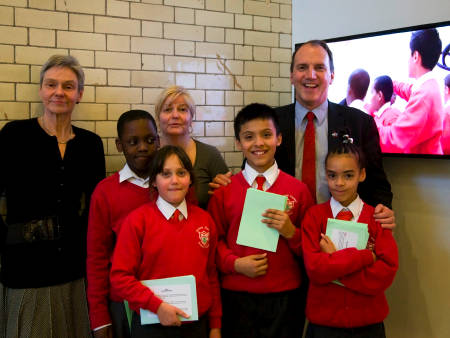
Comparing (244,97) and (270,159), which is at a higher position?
(244,97)

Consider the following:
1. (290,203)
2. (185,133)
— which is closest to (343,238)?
(290,203)

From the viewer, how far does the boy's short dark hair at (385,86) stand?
2.58m

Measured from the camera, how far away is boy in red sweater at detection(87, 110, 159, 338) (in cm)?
199

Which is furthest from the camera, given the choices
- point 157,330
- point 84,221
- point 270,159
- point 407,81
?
point 407,81

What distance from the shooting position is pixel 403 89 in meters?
2.51

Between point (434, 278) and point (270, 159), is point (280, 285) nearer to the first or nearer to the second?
point (270, 159)

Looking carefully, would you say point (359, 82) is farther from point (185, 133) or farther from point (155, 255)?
point (155, 255)

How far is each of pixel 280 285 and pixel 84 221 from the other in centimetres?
109

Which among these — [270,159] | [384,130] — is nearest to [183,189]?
[270,159]

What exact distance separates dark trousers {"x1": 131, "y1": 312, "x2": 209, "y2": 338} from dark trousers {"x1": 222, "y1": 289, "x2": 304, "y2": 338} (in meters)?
0.19

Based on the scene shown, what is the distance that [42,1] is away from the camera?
8.41 ft

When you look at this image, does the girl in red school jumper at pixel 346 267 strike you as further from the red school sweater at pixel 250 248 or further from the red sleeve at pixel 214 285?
the red sleeve at pixel 214 285

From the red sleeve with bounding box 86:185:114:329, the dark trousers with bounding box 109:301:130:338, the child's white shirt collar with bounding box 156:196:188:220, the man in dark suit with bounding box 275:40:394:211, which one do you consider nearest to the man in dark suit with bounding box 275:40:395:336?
the man in dark suit with bounding box 275:40:394:211

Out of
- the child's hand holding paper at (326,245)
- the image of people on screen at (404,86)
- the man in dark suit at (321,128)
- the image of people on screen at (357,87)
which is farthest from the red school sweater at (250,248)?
the image of people on screen at (357,87)
